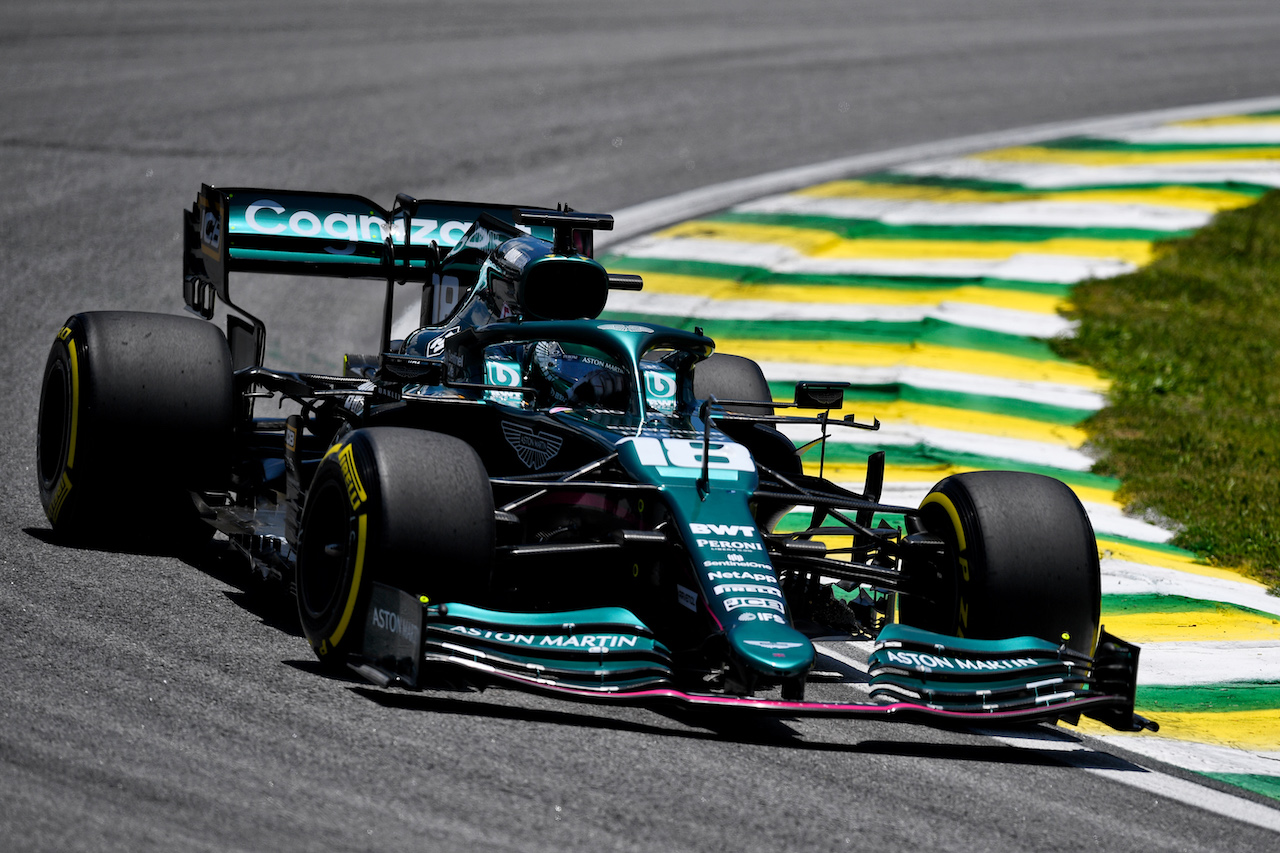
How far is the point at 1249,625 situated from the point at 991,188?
8.13 metres

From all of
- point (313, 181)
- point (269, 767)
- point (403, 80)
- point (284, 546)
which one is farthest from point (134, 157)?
point (269, 767)

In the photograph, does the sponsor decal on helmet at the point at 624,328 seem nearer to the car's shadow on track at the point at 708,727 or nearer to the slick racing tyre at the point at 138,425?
the car's shadow on track at the point at 708,727

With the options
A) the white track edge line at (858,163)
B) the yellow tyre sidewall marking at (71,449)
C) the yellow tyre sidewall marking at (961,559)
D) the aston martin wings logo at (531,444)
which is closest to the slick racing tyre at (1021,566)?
the yellow tyre sidewall marking at (961,559)

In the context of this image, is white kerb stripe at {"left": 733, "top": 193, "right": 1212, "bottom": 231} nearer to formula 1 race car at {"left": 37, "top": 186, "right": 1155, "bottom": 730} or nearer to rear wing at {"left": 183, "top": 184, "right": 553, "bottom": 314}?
rear wing at {"left": 183, "top": 184, "right": 553, "bottom": 314}

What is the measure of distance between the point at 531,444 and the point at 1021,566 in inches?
80.8

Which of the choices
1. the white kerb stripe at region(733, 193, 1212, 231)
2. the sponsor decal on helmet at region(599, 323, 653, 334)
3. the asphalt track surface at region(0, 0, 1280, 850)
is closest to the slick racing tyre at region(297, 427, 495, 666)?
the asphalt track surface at region(0, 0, 1280, 850)

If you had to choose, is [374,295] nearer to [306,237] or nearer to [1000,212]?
[306,237]

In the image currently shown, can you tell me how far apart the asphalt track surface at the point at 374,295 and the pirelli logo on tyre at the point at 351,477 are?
2.22 feet

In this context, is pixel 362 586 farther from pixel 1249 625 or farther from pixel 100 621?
pixel 1249 625

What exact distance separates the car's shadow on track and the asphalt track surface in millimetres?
24

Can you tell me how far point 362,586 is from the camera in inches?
227

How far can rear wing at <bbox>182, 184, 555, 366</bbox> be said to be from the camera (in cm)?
883

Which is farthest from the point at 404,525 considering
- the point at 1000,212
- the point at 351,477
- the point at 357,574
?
the point at 1000,212

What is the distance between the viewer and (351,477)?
5.93 metres
